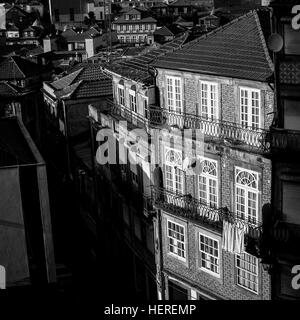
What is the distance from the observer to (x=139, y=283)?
38.8 meters

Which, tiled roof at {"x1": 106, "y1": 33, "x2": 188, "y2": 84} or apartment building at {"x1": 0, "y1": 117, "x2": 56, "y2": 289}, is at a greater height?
tiled roof at {"x1": 106, "y1": 33, "x2": 188, "y2": 84}

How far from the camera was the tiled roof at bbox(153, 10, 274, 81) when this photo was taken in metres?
27.4

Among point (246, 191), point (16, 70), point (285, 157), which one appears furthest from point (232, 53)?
point (16, 70)

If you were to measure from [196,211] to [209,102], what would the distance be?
5.43 m

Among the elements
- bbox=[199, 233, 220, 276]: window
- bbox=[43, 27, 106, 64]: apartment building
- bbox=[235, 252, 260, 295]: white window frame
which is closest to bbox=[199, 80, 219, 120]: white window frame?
bbox=[199, 233, 220, 276]: window

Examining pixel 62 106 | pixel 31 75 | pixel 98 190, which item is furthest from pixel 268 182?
pixel 31 75

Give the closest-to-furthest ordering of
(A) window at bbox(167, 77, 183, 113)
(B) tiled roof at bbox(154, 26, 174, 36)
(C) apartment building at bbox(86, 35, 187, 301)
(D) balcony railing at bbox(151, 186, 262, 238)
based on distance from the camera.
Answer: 1. (D) balcony railing at bbox(151, 186, 262, 238)
2. (A) window at bbox(167, 77, 183, 113)
3. (C) apartment building at bbox(86, 35, 187, 301)
4. (B) tiled roof at bbox(154, 26, 174, 36)

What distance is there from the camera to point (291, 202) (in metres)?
26.4

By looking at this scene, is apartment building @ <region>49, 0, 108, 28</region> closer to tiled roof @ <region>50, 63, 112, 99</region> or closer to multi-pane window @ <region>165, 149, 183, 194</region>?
tiled roof @ <region>50, 63, 112, 99</region>

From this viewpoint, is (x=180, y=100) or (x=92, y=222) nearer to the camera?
(x=180, y=100)

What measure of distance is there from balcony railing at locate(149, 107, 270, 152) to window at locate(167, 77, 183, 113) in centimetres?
40

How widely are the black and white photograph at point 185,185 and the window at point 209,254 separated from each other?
0.07 m
